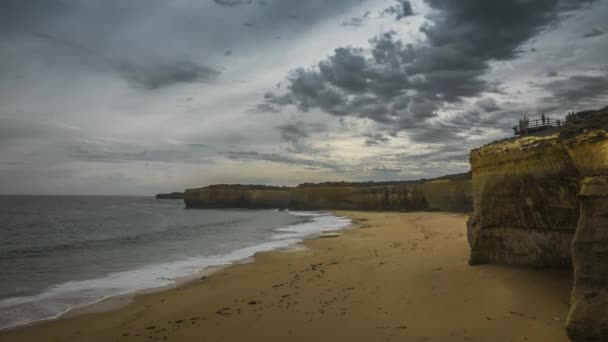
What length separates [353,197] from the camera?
56.8m

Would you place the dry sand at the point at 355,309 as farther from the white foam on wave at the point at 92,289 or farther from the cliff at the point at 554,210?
the white foam on wave at the point at 92,289

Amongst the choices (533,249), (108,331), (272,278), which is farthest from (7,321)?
(533,249)

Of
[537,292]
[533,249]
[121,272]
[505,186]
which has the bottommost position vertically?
[121,272]

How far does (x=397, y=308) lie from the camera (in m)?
6.67

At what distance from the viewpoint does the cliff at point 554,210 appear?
432 centimetres

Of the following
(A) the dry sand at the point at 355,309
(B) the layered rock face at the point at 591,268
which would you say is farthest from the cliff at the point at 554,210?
(A) the dry sand at the point at 355,309

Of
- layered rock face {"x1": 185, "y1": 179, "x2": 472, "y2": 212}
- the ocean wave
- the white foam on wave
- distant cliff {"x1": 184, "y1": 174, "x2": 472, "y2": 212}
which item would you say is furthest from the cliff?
layered rock face {"x1": 185, "y1": 179, "x2": 472, "y2": 212}

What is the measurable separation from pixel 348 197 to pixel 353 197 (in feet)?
4.69

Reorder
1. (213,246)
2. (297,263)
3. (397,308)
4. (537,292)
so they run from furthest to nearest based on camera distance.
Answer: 1. (213,246)
2. (297,263)
3. (397,308)
4. (537,292)

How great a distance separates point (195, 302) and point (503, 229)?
7.31 m

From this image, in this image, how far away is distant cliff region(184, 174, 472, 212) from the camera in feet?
137

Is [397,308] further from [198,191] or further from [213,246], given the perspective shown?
[198,191]

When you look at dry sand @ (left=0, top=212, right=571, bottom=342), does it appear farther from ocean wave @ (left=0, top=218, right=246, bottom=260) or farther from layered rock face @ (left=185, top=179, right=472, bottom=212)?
layered rock face @ (left=185, top=179, right=472, bottom=212)

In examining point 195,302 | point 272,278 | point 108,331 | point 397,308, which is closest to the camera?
point 397,308
